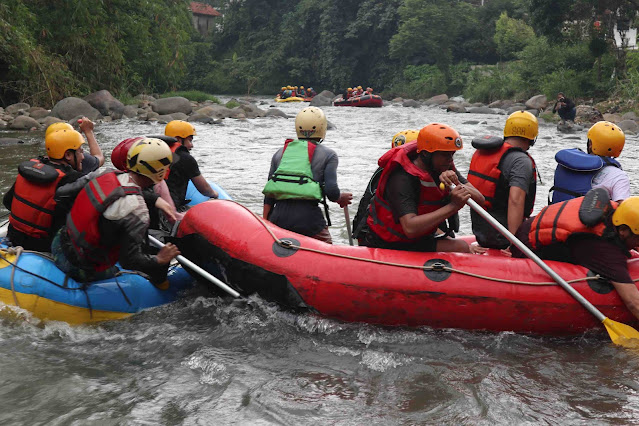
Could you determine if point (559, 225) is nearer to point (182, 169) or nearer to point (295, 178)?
point (295, 178)

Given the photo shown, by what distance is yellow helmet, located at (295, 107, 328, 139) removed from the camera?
502cm

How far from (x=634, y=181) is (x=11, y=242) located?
9465mm

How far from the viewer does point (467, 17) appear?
43.8 m

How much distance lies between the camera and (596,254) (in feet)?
13.7

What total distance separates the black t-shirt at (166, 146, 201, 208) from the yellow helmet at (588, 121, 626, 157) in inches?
122

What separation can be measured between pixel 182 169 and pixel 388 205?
2.05 metres

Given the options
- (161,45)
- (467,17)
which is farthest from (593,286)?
(467,17)

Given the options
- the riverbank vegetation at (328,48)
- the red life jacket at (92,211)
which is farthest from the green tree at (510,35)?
the red life jacket at (92,211)

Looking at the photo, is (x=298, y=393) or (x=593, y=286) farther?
(x=593, y=286)

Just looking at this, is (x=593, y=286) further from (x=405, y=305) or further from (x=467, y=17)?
(x=467, y=17)

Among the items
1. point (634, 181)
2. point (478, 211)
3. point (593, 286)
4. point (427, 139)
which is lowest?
point (634, 181)

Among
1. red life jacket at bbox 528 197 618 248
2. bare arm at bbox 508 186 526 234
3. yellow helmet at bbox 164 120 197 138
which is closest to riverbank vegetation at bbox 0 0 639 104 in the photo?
yellow helmet at bbox 164 120 197 138

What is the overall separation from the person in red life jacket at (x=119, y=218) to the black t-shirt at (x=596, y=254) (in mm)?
2476

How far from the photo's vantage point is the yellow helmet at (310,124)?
16.5 ft
